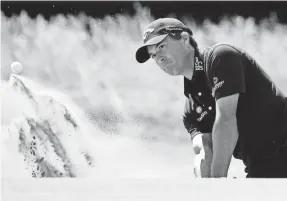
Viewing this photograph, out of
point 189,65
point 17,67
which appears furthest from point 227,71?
point 17,67

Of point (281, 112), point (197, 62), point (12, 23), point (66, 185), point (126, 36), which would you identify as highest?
point (12, 23)

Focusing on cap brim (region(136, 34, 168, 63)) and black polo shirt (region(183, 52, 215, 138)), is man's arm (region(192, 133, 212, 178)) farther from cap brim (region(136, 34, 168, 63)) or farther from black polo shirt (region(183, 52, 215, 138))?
cap brim (region(136, 34, 168, 63))

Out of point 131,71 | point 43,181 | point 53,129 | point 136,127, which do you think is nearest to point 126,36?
point 131,71

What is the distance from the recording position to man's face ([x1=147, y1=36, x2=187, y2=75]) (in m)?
1.48

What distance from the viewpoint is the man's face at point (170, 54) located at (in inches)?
58.4

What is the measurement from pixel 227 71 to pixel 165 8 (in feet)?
1.85

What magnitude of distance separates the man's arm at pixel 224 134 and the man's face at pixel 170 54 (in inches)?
10.1

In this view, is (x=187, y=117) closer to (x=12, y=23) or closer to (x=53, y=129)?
(x=53, y=129)

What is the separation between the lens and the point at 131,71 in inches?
66.5

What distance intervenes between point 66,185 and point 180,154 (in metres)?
0.67

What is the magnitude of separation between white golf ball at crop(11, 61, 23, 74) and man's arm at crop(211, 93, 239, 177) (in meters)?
0.90

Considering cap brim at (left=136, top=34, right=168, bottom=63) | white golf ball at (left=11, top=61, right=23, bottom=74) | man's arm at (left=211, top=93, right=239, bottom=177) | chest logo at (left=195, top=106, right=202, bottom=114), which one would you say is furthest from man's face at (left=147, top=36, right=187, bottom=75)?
white golf ball at (left=11, top=61, right=23, bottom=74)

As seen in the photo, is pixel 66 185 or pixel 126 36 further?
pixel 126 36

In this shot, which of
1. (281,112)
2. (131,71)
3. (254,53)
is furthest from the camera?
(131,71)
